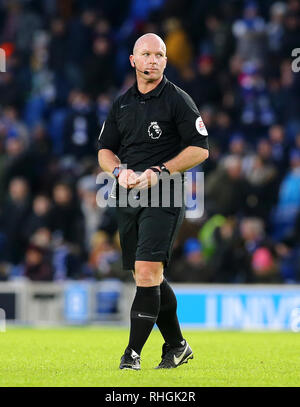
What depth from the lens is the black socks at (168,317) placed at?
7.27 meters

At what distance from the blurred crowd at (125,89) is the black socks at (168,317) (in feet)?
22.0

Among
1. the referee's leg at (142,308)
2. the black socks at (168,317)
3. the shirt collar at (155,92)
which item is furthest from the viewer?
the black socks at (168,317)

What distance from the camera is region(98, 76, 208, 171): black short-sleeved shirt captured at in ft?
23.3

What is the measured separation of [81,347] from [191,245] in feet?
17.5

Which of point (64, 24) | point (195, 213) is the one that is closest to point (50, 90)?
point (64, 24)

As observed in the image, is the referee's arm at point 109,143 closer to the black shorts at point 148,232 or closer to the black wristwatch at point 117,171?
the black wristwatch at point 117,171

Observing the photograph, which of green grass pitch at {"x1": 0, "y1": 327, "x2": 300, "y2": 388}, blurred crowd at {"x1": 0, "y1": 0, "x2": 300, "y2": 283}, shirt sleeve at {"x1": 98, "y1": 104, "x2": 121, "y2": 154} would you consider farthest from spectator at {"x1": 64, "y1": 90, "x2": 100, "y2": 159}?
shirt sleeve at {"x1": 98, "y1": 104, "x2": 121, "y2": 154}

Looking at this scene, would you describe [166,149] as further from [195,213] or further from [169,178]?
[195,213]

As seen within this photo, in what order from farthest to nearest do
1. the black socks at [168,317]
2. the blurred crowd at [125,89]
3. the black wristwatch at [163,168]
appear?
1. the blurred crowd at [125,89]
2. the black socks at [168,317]
3. the black wristwatch at [163,168]

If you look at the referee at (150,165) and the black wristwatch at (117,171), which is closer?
the referee at (150,165)

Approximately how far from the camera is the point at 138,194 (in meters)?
7.07

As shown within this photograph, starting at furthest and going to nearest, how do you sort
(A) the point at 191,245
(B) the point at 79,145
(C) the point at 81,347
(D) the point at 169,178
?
(B) the point at 79,145, (A) the point at 191,245, (C) the point at 81,347, (D) the point at 169,178

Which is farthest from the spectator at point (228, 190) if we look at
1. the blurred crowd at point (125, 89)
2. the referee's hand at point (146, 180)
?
the referee's hand at point (146, 180)

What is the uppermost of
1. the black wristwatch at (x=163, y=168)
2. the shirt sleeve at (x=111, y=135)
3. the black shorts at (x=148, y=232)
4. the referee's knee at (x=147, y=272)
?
the shirt sleeve at (x=111, y=135)
